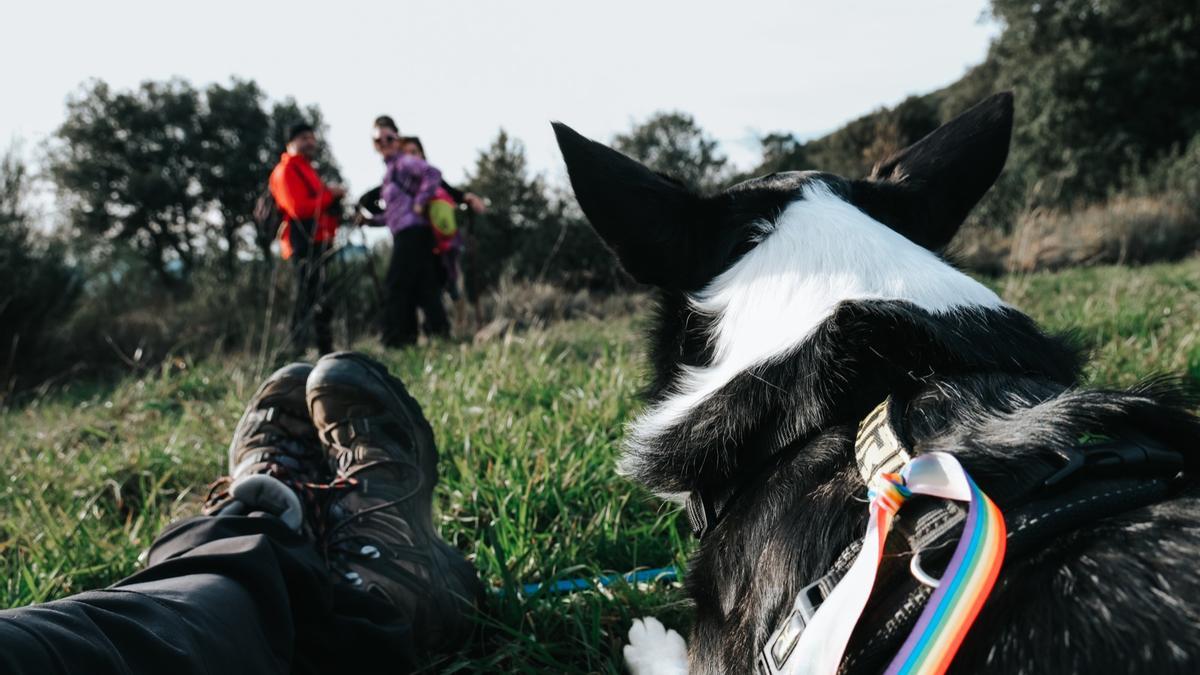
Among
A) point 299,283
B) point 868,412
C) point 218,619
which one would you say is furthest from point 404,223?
point 868,412

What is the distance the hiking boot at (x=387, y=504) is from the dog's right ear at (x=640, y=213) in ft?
2.99

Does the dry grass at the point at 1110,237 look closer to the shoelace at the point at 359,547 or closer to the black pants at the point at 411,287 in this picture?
the black pants at the point at 411,287

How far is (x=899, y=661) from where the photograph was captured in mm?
778

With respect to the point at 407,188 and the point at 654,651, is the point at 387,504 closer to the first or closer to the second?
the point at 654,651

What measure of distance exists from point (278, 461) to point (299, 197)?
20.0 feet

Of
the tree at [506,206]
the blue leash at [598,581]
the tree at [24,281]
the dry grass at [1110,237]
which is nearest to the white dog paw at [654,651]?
the blue leash at [598,581]

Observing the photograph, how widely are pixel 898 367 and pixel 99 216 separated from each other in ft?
130

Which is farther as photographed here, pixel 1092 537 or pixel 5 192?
pixel 5 192

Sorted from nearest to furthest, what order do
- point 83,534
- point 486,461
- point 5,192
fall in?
point 83,534
point 486,461
point 5,192

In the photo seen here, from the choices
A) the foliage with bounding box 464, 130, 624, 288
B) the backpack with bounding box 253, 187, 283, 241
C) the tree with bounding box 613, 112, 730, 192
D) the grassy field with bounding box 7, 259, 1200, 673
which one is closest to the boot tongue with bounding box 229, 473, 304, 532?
the grassy field with bounding box 7, 259, 1200, 673

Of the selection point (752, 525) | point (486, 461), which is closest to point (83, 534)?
point (486, 461)

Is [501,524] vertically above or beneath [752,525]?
beneath

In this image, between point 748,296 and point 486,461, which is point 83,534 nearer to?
point 486,461

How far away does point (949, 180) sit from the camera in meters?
1.61
